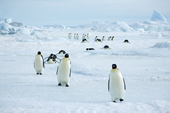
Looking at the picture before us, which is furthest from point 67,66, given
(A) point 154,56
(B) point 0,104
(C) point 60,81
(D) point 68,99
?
(A) point 154,56

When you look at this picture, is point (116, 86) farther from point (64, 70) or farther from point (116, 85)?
point (64, 70)

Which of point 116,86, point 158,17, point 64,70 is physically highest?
point 158,17

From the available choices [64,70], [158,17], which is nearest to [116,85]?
[64,70]

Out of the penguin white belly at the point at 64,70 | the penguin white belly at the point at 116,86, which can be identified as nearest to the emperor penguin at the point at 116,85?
the penguin white belly at the point at 116,86

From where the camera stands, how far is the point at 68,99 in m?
4.01

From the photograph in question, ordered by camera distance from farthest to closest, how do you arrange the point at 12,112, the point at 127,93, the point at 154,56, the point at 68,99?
1. the point at 154,56
2. the point at 127,93
3. the point at 68,99
4. the point at 12,112

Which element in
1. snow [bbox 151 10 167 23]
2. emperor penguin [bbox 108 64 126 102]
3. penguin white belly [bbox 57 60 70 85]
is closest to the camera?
emperor penguin [bbox 108 64 126 102]

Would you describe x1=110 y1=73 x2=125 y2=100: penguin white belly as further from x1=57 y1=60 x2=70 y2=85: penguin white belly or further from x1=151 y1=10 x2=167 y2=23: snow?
x1=151 y1=10 x2=167 y2=23: snow

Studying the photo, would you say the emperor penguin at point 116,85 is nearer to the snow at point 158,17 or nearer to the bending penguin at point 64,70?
the bending penguin at point 64,70

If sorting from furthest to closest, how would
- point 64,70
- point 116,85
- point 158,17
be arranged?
point 158,17 → point 64,70 → point 116,85

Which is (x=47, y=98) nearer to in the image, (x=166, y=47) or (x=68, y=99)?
(x=68, y=99)

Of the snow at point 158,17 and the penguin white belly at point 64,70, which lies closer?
the penguin white belly at point 64,70

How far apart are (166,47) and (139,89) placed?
9600 mm

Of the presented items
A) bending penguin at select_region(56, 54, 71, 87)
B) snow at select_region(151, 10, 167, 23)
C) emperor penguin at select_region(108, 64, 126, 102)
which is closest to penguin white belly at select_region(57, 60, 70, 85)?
bending penguin at select_region(56, 54, 71, 87)
